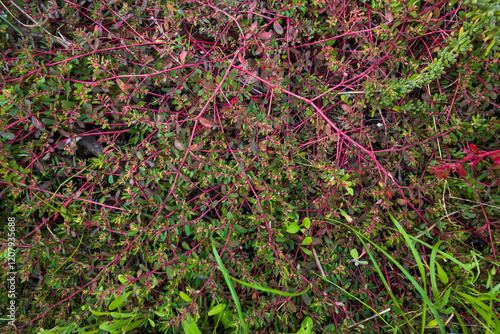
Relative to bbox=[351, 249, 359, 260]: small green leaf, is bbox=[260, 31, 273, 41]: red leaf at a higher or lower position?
higher

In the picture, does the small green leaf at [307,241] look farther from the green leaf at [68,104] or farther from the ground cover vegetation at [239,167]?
the green leaf at [68,104]

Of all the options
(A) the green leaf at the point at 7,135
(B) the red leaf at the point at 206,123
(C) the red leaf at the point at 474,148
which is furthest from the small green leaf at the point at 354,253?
(A) the green leaf at the point at 7,135

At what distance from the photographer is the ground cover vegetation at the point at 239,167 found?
2000 millimetres

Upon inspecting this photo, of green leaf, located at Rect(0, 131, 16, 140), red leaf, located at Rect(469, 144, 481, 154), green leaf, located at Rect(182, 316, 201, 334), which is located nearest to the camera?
green leaf, located at Rect(182, 316, 201, 334)

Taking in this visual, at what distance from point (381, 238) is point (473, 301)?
69 cm

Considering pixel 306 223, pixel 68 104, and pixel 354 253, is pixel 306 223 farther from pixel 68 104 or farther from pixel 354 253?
pixel 68 104

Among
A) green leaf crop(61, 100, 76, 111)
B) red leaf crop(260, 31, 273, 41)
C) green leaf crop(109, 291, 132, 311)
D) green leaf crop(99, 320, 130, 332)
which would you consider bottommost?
green leaf crop(99, 320, 130, 332)

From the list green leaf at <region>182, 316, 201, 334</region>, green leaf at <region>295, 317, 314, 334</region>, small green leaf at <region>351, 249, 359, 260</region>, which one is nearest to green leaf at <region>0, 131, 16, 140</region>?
green leaf at <region>182, 316, 201, 334</region>

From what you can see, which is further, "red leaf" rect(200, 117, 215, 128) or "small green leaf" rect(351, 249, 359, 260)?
"small green leaf" rect(351, 249, 359, 260)

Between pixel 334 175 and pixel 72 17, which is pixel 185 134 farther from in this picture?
pixel 72 17

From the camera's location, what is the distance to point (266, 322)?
214 centimetres

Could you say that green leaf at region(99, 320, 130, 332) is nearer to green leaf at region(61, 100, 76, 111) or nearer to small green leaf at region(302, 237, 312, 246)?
small green leaf at region(302, 237, 312, 246)

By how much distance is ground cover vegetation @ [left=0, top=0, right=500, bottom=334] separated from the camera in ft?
6.56

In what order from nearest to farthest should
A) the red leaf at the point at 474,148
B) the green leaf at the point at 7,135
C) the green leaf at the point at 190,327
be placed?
the green leaf at the point at 190,327
the green leaf at the point at 7,135
the red leaf at the point at 474,148
